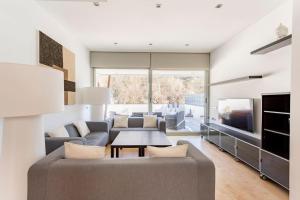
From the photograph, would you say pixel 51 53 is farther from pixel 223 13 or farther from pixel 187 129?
pixel 187 129

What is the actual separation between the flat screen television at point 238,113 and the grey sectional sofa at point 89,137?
2840mm

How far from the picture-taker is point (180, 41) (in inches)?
217

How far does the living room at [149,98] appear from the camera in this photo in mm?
1560

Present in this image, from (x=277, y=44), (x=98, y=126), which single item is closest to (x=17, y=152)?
(x=277, y=44)

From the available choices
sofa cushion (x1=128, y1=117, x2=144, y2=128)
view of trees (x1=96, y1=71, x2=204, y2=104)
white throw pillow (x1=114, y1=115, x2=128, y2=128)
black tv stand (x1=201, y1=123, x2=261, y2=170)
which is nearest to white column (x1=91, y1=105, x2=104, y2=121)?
white throw pillow (x1=114, y1=115, x2=128, y2=128)

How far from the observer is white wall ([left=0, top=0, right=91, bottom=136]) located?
2.57 m

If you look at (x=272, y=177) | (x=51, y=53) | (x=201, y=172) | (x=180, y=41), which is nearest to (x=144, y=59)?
(x=180, y=41)

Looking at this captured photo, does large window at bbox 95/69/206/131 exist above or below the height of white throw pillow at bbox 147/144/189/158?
above

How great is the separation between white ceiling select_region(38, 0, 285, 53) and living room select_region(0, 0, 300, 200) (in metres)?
0.03

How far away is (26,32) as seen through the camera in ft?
9.93

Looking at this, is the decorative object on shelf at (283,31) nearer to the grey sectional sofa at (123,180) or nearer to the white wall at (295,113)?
the white wall at (295,113)

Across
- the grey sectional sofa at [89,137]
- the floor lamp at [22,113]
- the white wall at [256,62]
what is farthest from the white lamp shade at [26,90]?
the white wall at [256,62]

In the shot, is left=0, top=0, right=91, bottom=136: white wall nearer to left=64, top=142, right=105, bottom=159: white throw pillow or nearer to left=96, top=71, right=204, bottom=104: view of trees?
left=64, top=142, right=105, bottom=159: white throw pillow

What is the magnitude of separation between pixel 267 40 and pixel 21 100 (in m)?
3.95
